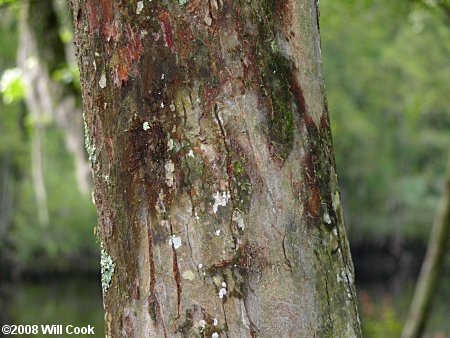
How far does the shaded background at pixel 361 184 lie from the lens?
875 inches

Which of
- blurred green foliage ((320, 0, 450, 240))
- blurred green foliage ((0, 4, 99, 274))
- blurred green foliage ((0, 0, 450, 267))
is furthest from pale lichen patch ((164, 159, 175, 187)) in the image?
blurred green foliage ((320, 0, 450, 240))

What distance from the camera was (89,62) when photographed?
1467 mm

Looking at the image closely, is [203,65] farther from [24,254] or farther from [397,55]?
[24,254]

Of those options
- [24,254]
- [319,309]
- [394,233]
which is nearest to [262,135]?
[319,309]

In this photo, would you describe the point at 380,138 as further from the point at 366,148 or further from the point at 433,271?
the point at 433,271

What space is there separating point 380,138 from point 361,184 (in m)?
4.13

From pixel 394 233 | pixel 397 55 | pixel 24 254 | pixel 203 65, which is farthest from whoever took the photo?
pixel 394 233

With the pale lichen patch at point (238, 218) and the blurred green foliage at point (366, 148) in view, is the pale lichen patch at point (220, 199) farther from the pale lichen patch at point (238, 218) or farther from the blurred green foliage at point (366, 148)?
the blurred green foliage at point (366, 148)

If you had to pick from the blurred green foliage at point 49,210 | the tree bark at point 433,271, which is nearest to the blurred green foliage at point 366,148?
the blurred green foliage at point 49,210

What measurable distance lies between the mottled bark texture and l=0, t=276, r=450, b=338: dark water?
420 inches

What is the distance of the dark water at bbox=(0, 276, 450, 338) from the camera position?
19.6 metres

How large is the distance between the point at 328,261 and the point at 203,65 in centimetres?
45

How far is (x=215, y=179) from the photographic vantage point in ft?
4.39

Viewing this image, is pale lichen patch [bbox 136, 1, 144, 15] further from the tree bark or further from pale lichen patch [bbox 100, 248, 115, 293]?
the tree bark
